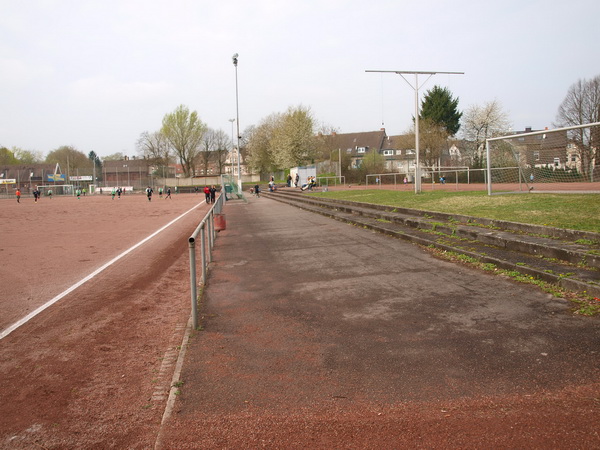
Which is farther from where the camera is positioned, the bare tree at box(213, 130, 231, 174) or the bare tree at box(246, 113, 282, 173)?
the bare tree at box(213, 130, 231, 174)

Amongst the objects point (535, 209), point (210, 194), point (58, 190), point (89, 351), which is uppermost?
point (58, 190)

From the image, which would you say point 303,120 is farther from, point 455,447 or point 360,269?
point 455,447

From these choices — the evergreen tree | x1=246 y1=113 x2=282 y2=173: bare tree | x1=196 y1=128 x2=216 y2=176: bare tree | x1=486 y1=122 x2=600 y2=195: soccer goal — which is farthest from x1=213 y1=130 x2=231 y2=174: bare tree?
x1=486 y1=122 x2=600 y2=195: soccer goal

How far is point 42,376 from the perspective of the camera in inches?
161

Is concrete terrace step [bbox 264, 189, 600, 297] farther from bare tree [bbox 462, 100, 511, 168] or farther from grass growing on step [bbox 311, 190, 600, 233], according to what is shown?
bare tree [bbox 462, 100, 511, 168]

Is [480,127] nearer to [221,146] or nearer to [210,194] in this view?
[210,194]

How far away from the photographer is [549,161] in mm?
15680

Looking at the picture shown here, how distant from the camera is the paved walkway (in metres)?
3.01

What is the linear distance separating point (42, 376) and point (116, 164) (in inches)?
4863

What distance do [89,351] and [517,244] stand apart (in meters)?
7.03

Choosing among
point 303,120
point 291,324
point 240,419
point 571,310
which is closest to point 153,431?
point 240,419

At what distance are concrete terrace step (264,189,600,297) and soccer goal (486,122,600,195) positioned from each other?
4688 millimetres

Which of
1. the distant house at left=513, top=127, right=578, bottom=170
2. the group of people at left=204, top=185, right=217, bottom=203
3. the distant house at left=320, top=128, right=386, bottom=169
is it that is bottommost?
the group of people at left=204, top=185, right=217, bottom=203

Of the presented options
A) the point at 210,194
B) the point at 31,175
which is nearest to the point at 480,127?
the point at 210,194
